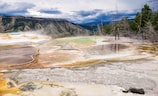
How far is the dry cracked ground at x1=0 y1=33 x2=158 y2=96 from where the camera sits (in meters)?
17.3

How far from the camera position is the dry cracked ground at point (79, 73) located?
56.7 ft

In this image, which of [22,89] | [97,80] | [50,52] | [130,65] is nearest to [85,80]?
[97,80]

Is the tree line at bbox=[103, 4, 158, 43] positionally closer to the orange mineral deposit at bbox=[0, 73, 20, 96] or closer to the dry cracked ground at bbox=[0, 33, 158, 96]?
the dry cracked ground at bbox=[0, 33, 158, 96]

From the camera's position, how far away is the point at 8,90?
17.3 meters

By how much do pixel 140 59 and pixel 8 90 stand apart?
47.0ft

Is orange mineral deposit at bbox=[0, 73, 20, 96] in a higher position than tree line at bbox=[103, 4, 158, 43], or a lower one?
lower

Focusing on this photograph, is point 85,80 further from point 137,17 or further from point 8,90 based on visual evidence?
point 137,17

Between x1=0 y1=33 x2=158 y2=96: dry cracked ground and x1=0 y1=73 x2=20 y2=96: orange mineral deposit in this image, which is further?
x1=0 y1=33 x2=158 y2=96: dry cracked ground

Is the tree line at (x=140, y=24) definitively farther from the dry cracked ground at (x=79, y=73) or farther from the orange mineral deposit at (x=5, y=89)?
the orange mineral deposit at (x=5, y=89)

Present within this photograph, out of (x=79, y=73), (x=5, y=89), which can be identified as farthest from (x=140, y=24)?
(x=5, y=89)

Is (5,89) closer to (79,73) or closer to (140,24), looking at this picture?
(79,73)

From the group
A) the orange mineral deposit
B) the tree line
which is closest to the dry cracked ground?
the orange mineral deposit

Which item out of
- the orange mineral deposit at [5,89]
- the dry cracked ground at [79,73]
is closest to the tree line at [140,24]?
the dry cracked ground at [79,73]

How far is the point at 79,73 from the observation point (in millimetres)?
21750
